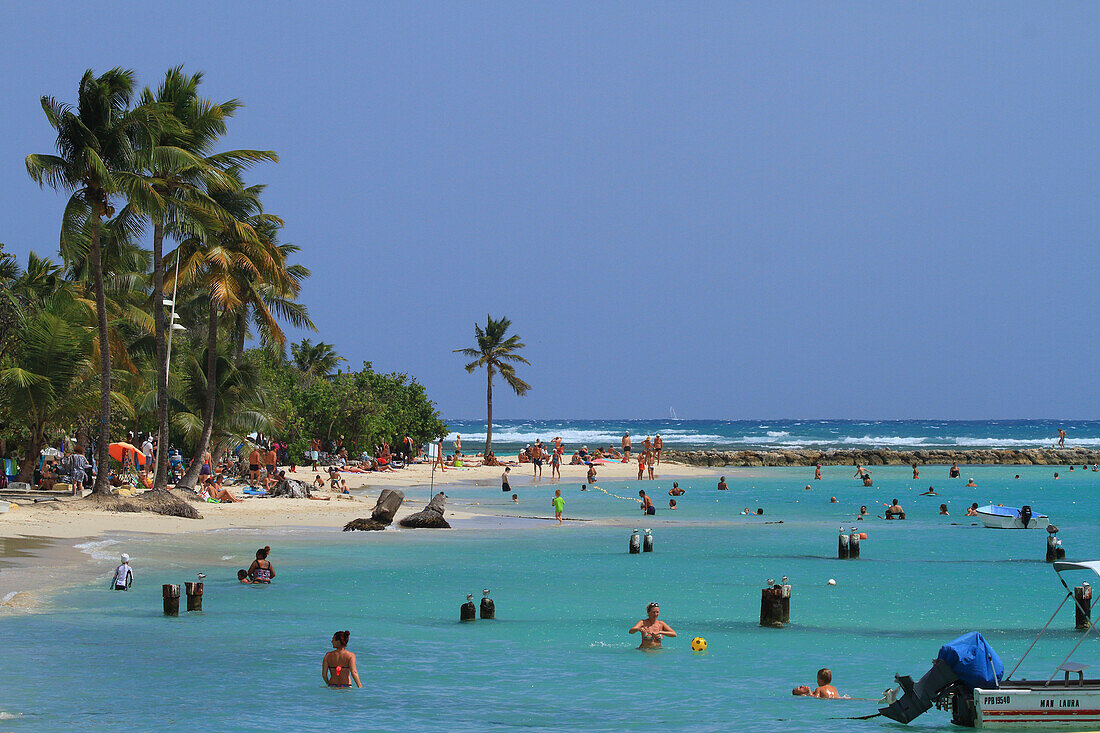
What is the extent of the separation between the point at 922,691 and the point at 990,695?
0.76m

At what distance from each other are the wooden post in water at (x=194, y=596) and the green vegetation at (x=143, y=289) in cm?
1230

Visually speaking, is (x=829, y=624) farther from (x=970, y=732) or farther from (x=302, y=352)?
(x=302, y=352)

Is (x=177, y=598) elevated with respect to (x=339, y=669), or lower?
elevated

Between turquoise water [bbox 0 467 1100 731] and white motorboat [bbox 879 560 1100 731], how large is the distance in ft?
2.16

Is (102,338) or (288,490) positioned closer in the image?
(102,338)

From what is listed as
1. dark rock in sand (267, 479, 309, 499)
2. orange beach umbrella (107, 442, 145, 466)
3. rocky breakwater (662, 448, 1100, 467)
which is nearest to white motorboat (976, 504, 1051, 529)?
dark rock in sand (267, 479, 309, 499)

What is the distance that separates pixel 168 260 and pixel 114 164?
5955 millimetres

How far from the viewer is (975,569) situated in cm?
2811

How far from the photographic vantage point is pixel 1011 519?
129 ft

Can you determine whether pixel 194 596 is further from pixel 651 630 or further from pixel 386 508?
pixel 386 508

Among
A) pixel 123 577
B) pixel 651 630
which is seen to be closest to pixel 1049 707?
pixel 651 630

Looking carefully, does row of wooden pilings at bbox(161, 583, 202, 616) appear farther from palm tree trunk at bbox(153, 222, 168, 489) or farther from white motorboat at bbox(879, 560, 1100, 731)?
palm tree trunk at bbox(153, 222, 168, 489)

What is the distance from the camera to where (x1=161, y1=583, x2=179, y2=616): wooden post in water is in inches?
732

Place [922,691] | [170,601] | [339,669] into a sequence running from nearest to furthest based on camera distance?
1. [922,691]
2. [339,669]
3. [170,601]
